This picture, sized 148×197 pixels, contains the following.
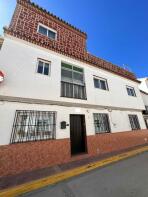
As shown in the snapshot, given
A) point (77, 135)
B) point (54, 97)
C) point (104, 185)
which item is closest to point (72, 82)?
point (54, 97)

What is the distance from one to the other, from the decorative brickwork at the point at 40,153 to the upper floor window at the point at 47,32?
7.49 meters

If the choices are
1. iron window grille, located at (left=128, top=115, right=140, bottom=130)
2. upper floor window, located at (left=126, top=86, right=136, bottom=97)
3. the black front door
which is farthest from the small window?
upper floor window, located at (left=126, top=86, right=136, bottom=97)

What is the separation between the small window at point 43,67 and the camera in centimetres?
662

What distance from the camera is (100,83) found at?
9.34 meters

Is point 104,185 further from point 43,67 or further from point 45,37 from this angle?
point 45,37

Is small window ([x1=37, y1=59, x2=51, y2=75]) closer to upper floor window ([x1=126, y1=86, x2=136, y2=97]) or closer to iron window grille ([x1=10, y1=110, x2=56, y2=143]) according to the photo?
iron window grille ([x1=10, y1=110, x2=56, y2=143])

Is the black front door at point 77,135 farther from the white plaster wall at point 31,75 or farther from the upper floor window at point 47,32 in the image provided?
the upper floor window at point 47,32

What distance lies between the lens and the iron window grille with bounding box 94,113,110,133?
7.73 m

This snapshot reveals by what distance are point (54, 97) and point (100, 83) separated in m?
4.83

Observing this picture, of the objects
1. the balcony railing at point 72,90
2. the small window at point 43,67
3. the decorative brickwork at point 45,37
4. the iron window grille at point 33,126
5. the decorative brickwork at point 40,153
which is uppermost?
the decorative brickwork at point 45,37

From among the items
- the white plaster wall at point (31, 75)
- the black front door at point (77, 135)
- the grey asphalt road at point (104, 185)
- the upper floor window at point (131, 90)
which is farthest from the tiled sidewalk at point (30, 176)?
the upper floor window at point (131, 90)

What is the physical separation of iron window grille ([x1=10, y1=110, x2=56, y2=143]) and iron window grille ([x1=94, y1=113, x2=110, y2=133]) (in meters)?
3.29

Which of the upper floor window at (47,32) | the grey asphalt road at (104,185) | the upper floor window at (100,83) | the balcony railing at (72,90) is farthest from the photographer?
the upper floor window at (100,83)

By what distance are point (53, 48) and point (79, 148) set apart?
6.81m
